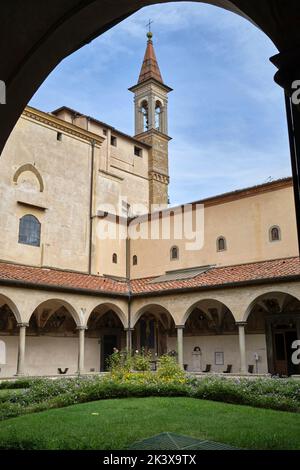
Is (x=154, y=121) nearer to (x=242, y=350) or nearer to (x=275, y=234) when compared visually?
(x=275, y=234)

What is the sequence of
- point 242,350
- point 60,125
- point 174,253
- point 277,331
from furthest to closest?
point 174,253 < point 60,125 < point 277,331 < point 242,350

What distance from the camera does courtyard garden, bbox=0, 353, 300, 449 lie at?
22.5 ft

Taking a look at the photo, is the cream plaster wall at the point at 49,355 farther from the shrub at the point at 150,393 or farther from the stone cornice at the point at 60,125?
the stone cornice at the point at 60,125

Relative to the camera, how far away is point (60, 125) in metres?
25.7

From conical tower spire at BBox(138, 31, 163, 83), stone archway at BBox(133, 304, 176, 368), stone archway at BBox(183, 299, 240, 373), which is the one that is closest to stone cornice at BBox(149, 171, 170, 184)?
conical tower spire at BBox(138, 31, 163, 83)

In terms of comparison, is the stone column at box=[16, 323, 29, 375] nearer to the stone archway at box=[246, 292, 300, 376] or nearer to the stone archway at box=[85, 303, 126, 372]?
the stone archway at box=[85, 303, 126, 372]

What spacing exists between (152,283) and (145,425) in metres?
15.8

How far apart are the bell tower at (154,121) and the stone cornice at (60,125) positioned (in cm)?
666

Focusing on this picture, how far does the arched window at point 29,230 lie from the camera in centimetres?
2317

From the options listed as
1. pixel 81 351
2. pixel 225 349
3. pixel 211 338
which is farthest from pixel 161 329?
pixel 81 351

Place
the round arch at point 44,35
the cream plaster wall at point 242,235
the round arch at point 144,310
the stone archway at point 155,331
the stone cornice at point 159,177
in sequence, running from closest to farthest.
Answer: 1. the round arch at point 44,35
2. the cream plaster wall at point 242,235
3. the round arch at point 144,310
4. the stone archway at point 155,331
5. the stone cornice at point 159,177

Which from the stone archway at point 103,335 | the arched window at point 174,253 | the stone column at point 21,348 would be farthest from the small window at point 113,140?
the stone column at point 21,348

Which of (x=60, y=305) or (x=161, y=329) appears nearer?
(x=60, y=305)
